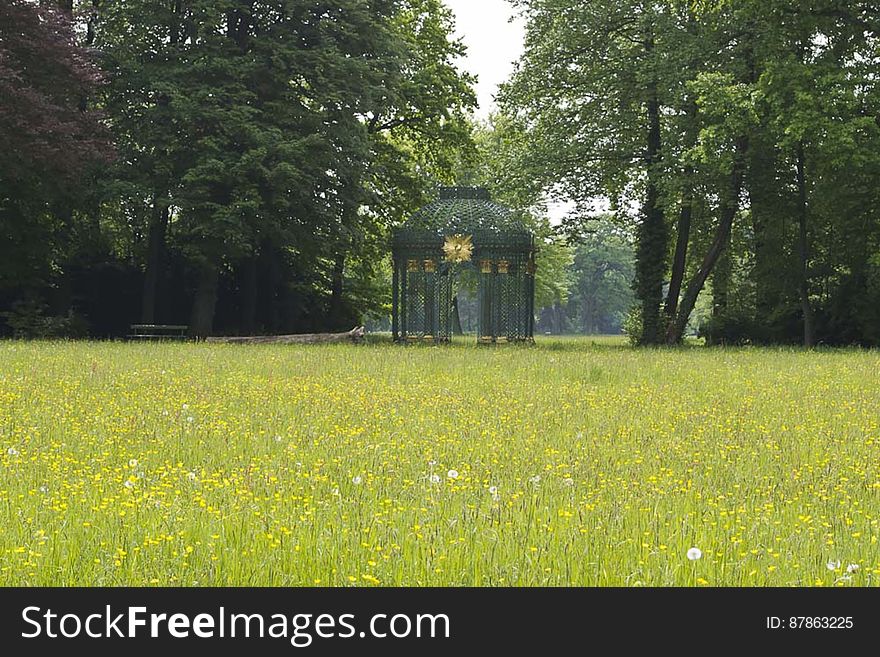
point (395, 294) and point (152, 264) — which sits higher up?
point (152, 264)

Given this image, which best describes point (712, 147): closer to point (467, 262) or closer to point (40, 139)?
point (467, 262)

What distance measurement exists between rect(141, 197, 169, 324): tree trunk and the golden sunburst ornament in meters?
9.58

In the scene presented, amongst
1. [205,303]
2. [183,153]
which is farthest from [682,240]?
[183,153]

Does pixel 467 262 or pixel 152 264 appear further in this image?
pixel 467 262

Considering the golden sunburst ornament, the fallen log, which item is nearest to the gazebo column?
the fallen log

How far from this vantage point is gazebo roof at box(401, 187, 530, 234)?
1302 inches

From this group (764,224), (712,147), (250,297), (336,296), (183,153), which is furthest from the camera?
(336,296)

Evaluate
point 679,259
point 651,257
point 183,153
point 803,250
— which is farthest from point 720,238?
point 183,153

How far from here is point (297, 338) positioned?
30.7 meters

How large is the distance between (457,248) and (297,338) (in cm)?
624

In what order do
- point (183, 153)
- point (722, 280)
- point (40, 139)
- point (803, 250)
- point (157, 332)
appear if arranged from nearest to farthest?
1. point (40, 139)
2. point (183, 153)
3. point (803, 250)
4. point (157, 332)
5. point (722, 280)

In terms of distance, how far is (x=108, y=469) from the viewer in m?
7.10

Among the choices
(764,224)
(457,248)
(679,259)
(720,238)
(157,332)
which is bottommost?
(157,332)

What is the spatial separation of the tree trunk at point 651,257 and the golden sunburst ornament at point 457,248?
6.29 m
